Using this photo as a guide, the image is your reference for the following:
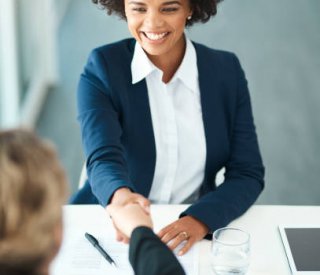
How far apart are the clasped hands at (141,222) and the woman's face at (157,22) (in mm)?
491

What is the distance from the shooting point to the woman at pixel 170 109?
1813mm

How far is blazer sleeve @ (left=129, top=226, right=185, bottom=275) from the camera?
3.38 feet

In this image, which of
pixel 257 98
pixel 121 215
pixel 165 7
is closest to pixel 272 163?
pixel 257 98

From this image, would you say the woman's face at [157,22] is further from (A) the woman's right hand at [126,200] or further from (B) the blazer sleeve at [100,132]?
(A) the woman's right hand at [126,200]

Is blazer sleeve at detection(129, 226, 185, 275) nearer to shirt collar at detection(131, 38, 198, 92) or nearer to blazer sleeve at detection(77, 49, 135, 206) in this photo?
blazer sleeve at detection(77, 49, 135, 206)

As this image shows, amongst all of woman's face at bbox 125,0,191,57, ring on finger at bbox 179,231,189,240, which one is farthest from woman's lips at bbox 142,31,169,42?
ring on finger at bbox 179,231,189,240

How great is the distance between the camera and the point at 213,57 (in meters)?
1.96

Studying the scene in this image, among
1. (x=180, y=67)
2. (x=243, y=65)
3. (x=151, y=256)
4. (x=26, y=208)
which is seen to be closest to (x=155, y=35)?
(x=180, y=67)

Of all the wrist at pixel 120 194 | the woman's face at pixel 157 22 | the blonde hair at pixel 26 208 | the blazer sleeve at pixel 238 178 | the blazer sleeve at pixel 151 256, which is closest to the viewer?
the blonde hair at pixel 26 208

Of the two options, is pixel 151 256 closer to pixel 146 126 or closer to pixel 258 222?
pixel 258 222

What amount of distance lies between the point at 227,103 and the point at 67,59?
102 inches

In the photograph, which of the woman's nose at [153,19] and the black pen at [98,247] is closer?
the black pen at [98,247]

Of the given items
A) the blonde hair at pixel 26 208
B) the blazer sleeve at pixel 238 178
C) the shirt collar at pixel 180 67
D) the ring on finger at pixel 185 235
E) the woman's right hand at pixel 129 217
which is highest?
the blonde hair at pixel 26 208

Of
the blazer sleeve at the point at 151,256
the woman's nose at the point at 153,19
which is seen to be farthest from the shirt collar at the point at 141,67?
the blazer sleeve at the point at 151,256
